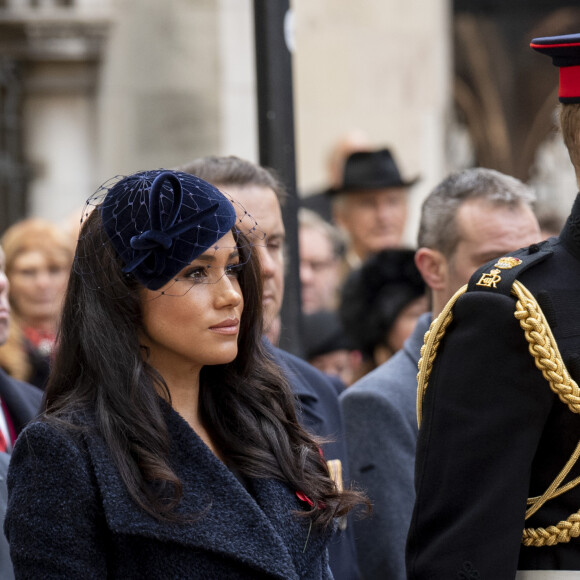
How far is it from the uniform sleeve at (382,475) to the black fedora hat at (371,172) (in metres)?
3.84

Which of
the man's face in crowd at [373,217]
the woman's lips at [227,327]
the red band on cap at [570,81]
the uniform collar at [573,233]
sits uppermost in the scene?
the red band on cap at [570,81]

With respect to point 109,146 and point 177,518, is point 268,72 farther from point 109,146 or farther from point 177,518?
point 109,146

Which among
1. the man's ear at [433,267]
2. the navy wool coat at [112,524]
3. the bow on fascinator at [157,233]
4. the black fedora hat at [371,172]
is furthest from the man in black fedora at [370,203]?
the navy wool coat at [112,524]

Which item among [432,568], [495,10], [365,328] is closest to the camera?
[432,568]

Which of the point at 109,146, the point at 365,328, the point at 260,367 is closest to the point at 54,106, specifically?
the point at 109,146

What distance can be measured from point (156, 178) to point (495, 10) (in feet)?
37.3

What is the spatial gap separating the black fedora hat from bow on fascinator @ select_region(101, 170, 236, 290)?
5.00 meters

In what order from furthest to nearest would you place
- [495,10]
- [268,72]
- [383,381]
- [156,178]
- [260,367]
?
[495,10] < [268,72] < [383,381] < [260,367] < [156,178]

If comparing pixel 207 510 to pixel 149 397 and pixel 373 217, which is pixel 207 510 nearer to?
pixel 149 397

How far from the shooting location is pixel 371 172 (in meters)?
8.18

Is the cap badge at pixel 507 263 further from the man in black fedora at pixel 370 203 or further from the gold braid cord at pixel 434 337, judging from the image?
the man in black fedora at pixel 370 203

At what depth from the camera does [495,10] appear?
13797 millimetres

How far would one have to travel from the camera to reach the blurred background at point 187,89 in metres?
9.34

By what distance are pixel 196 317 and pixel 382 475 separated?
4.67 feet
